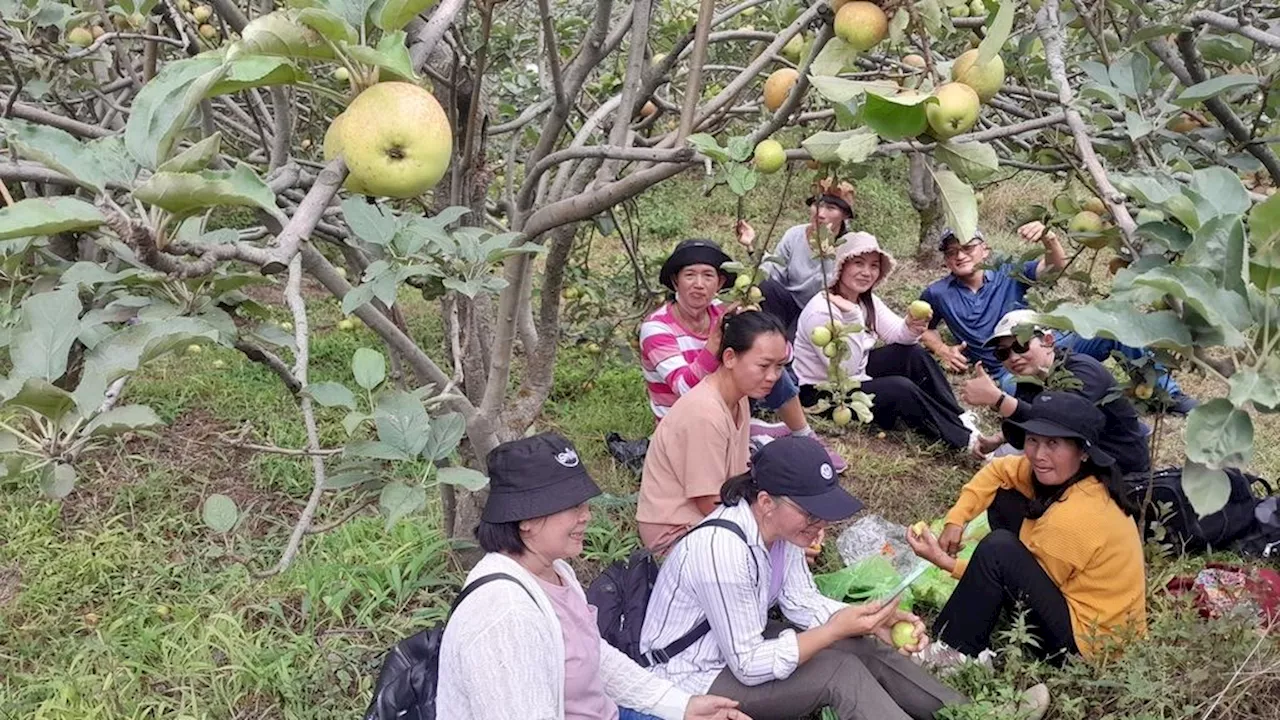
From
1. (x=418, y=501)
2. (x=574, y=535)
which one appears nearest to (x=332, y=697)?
(x=574, y=535)

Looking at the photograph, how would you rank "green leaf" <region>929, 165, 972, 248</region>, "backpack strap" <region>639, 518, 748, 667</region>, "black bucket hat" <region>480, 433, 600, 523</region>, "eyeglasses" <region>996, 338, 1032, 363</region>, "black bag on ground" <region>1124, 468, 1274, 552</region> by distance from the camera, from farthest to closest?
"eyeglasses" <region>996, 338, 1032, 363</region> → "black bag on ground" <region>1124, 468, 1274, 552</region> → "backpack strap" <region>639, 518, 748, 667</region> → "black bucket hat" <region>480, 433, 600, 523</region> → "green leaf" <region>929, 165, 972, 248</region>

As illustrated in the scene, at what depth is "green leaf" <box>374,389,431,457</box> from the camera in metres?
1.51

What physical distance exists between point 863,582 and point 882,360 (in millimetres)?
1658

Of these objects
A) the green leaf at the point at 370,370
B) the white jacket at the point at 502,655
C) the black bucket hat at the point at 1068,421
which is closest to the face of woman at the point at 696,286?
the black bucket hat at the point at 1068,421

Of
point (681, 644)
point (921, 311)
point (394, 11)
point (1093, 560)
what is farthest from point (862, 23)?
point (921, 311)

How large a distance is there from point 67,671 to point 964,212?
265 cm

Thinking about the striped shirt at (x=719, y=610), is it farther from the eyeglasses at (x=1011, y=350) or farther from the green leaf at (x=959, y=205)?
the eyeglasses at (x=1011, y=350)

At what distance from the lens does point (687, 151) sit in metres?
1.61

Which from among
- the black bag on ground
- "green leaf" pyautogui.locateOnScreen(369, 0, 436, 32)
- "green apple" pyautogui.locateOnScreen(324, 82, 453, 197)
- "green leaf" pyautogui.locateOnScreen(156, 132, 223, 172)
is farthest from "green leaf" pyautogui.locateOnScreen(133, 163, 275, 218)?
the black bag on ground

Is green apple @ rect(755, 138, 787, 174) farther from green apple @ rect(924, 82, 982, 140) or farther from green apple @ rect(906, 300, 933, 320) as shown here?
green apple @ rect(906, 300, 933, 320)

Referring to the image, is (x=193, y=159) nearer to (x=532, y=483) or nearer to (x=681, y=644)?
(x=532, y=483)

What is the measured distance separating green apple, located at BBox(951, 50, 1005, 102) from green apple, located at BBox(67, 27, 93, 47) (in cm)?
223

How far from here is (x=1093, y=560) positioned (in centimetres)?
278

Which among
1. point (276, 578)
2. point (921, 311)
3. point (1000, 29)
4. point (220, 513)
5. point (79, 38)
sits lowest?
point (276, 578)
